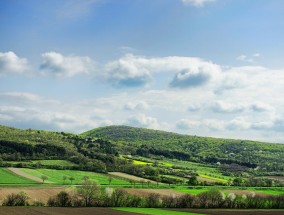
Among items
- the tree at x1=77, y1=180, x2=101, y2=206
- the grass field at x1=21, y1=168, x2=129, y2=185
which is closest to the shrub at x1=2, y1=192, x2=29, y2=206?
the tree at x1=77, y1=180, x2=101, y2=206

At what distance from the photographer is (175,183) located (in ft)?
643

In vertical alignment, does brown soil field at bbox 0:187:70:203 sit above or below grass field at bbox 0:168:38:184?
below

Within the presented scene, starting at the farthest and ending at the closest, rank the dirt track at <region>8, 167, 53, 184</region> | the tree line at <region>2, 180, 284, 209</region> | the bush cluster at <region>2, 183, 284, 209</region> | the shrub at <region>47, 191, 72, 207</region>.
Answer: the dirt track at <region>8, 167, 53, 184</region>, the bush cluster at <region>2, 183, 284, 209</region>, the tree line at <region>2, 180, 284, 209</region>, the shrub at <region>47, 191, 72, 207</region>

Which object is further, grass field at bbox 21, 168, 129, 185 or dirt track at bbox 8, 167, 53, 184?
grass field at bbox 21, 168, 129, 185

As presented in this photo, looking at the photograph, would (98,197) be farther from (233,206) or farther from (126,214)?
(233,206)

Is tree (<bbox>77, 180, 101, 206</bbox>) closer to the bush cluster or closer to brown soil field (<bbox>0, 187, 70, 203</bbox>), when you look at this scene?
the bush cluster

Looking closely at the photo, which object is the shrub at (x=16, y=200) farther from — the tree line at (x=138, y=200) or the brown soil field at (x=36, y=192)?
the brown soil field at (x=36, y=192)

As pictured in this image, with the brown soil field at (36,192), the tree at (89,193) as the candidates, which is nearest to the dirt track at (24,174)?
the brown soil field at (36,192)

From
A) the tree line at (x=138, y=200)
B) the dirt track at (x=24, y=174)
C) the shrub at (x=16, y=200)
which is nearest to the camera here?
the shrub at (x=16, y=200)

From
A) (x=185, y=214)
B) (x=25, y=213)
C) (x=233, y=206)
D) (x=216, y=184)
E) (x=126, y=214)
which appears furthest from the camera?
(x=216, y=184)

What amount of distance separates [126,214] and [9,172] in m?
93.8

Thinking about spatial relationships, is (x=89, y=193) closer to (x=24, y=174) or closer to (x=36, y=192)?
(x=36, y=192)

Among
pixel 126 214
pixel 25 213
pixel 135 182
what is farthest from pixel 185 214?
pixel 135 182

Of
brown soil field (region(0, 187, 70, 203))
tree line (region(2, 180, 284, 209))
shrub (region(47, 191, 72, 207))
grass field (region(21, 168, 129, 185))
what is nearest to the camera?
shrub (region(47, 191, 72, 207))
